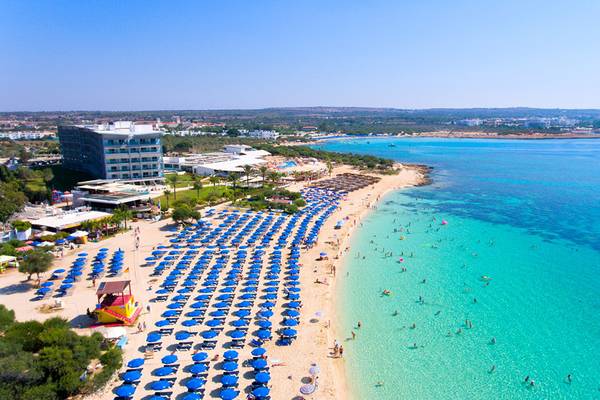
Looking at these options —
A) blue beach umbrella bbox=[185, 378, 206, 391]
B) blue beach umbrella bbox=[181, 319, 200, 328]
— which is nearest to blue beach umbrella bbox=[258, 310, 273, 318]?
blue beach umbrella bbox=[181, 319, 200, 328]

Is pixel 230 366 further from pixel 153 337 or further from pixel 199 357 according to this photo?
pixel 153 337

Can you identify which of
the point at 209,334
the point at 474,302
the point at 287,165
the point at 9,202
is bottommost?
the point at 474,302

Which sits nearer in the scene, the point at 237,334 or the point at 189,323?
the point at 237,334

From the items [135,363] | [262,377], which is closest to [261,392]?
[262,377]

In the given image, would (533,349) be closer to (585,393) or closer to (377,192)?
(585,393)

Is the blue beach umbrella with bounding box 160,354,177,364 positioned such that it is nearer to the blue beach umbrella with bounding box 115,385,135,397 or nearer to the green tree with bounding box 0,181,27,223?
the blue beach umbrella with bounding box 115,385,135,397
